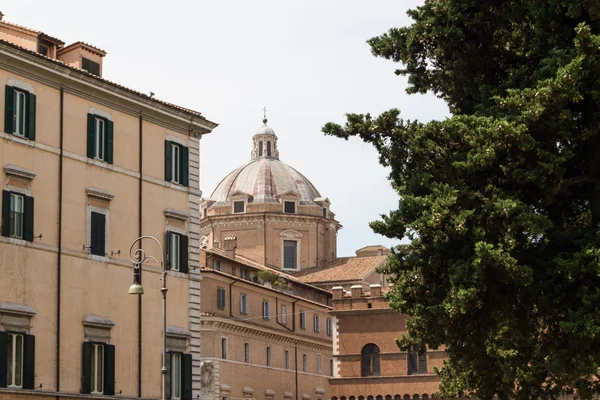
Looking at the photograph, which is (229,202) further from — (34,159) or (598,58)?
(598,58)

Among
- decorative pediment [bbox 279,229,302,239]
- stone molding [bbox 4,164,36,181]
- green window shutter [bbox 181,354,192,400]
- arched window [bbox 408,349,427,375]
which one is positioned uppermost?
decorative pediment [bbox 279,229,302,239]

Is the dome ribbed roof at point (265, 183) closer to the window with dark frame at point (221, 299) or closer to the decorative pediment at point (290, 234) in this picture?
the decorative pediment at point (290, 234)

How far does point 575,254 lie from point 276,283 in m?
48.0

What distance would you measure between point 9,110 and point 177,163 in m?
7.14

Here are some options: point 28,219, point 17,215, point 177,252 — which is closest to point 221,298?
point 177,252

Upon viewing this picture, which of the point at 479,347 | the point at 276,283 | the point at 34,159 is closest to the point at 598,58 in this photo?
the point at 479,347

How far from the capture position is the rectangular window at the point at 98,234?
32719 millimetres

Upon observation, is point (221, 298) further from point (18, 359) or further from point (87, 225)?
point (18, 359)

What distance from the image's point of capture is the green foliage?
74.1 ft

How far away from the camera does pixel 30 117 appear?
31.3 metres

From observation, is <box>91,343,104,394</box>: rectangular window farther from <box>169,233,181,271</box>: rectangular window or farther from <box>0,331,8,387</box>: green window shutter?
<box>169,233,181,271</box>: rectangular window

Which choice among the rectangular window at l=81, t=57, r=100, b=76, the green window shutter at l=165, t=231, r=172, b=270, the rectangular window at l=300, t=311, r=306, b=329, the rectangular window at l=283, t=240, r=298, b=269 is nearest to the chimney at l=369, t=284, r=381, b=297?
the rectangular window at l=300, t=311, r=306, b=329

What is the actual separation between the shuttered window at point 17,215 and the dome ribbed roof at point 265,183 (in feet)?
203

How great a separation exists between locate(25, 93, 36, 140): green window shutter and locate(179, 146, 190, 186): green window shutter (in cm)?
632
